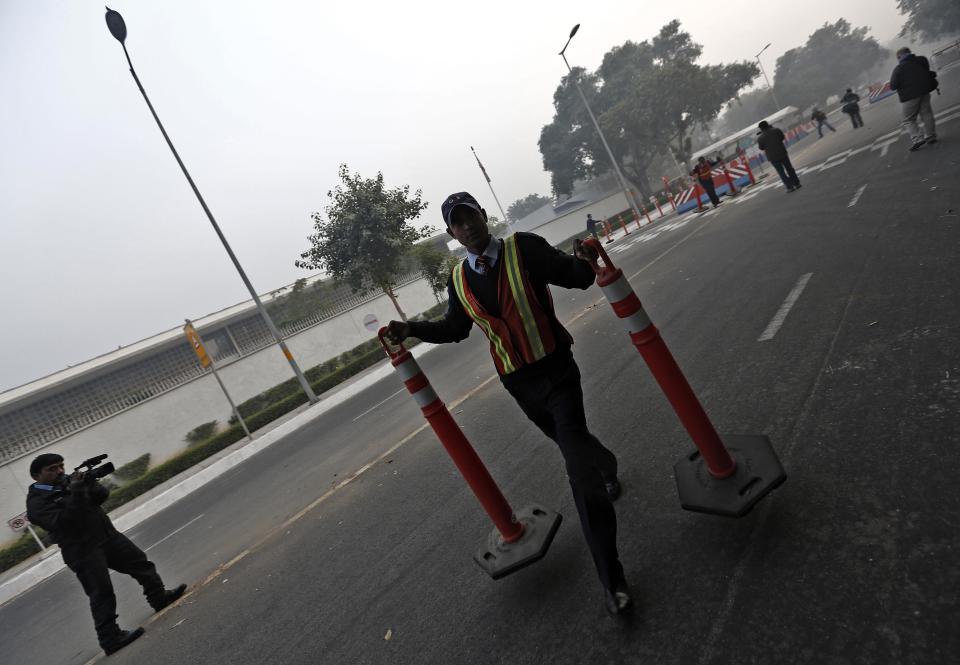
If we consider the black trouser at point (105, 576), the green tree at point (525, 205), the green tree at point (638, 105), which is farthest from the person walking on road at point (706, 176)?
the green tree at point (525, 205)

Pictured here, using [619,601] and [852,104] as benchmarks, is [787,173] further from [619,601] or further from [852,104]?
[619,601]

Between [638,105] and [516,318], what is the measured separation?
49236 mm

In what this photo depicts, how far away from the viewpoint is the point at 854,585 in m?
1.84

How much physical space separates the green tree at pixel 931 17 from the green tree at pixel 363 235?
8699 centimetres

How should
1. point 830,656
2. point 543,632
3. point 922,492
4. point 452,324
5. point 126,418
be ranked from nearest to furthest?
point 830,656
point 922,492
point 543,632
point 452,324
point 126,418

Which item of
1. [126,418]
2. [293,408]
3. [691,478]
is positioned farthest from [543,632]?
[126,418]

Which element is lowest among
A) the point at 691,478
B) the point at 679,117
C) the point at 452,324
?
the point at 691,478

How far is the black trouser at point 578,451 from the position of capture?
216 centimetres

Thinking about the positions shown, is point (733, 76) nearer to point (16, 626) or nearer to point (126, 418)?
point (126, 418)

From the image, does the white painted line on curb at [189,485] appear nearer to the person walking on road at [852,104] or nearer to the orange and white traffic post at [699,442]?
the orange and white traffic post at [699,442]

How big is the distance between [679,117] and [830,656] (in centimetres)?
5113

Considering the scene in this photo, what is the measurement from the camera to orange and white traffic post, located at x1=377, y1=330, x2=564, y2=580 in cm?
273

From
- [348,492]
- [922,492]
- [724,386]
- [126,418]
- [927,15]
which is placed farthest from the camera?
[927,15]

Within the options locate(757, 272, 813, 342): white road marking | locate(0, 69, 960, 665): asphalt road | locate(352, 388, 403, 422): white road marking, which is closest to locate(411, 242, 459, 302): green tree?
locate(352, 388, 403, 422): white road marking
